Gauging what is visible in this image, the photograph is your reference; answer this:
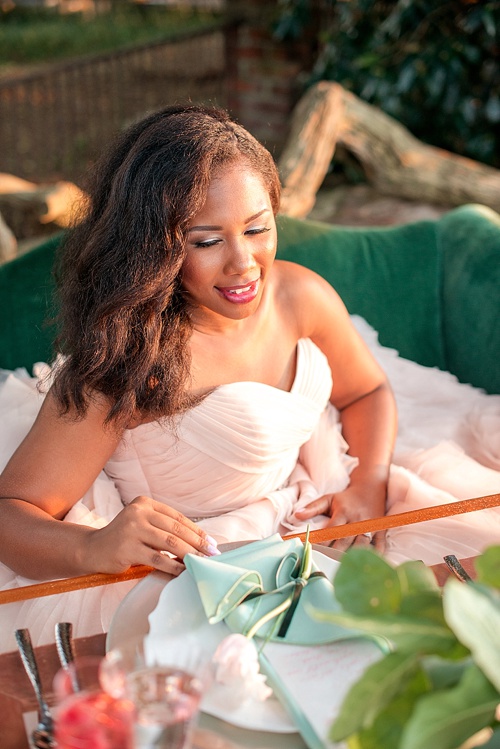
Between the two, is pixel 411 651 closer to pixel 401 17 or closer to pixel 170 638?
pixel 170 638

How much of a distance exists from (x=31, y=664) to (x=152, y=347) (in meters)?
0.65

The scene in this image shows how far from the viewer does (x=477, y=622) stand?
0.70m

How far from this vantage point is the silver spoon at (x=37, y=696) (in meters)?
0.91

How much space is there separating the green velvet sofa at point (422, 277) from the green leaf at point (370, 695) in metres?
1.67

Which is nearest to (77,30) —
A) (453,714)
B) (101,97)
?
(101,97)

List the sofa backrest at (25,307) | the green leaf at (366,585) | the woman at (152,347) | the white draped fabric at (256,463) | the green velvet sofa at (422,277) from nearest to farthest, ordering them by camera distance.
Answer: the green leaf at (366,585) < the woman at (152,347) < the white draped fabric at (256,463) < the sofa backrest at (25,307) < the green velvet sofa at (422,277)

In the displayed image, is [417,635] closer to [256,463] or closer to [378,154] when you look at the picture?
[256,463]

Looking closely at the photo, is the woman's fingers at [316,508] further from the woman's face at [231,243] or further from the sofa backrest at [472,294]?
the sofa backrest at [472,294]

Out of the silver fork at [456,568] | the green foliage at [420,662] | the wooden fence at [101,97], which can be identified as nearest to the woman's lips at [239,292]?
the silver fork at [456,568]

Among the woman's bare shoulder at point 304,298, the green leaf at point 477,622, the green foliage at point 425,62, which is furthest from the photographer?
the green foliage at point 425,62

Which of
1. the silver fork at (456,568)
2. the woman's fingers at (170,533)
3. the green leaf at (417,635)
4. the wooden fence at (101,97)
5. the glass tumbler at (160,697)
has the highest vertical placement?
the green leaf at (417,635)

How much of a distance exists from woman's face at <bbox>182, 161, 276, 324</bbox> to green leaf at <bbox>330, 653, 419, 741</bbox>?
0.88 m

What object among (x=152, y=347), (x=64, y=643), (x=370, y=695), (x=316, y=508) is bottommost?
(x=316, y=508)

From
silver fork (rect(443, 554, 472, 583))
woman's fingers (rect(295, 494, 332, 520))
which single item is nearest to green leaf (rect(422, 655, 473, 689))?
silver fork (rect(443, 554, 472, 583))
